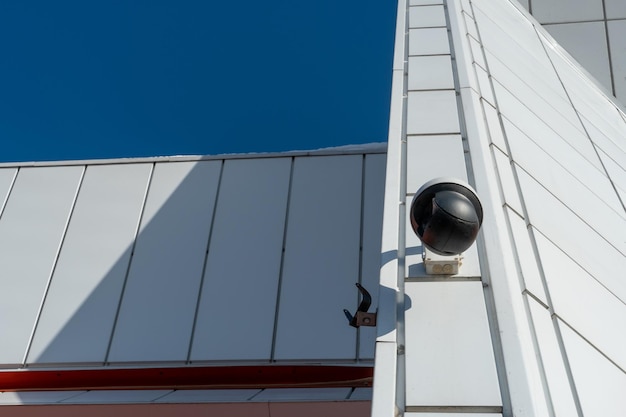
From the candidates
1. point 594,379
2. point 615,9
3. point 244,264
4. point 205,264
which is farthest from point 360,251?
point 615,9

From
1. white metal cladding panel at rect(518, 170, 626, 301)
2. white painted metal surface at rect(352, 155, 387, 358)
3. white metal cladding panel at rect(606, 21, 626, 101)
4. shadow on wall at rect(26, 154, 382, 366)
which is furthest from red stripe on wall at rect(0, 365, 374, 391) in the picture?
white metal cladding panel at rect(606, 21, 626, 101)

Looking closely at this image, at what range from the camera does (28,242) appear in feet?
16.7

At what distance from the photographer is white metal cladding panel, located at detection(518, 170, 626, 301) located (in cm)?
→ 254

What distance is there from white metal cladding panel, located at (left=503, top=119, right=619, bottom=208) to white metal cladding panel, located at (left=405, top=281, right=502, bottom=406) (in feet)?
3.87

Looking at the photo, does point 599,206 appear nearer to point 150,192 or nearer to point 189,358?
point 189,358

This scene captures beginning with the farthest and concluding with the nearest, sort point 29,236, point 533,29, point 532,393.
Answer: point 533,29
point 29,236
point 532,393

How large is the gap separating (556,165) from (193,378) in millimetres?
2592

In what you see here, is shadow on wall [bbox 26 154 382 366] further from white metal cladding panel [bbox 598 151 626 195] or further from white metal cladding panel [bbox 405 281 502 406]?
white metal cladding panel [bbox 405 281 502 406]

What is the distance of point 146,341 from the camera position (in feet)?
14.5

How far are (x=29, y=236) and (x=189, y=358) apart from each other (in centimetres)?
182

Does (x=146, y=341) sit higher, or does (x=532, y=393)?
(x=146, y=341)

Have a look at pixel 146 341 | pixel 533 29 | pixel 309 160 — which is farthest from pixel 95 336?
pixel 533 29

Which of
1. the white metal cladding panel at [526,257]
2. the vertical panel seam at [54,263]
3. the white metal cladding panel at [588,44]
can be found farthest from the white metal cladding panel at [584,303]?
the white metal cladding panel at [588,44]

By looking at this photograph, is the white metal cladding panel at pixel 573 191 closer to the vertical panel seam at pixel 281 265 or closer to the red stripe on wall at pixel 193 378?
the red stripe on wall at pixel 193 378
